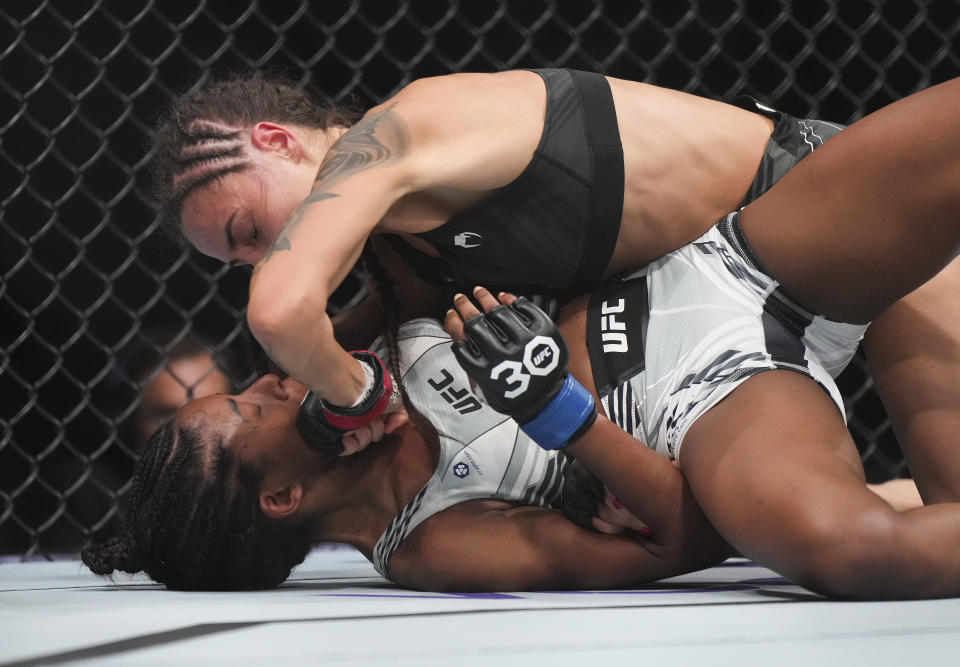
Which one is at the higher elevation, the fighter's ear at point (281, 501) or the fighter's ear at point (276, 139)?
the fighter's ear at point (276, 139)

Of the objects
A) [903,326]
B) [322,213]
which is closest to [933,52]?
[903,326]

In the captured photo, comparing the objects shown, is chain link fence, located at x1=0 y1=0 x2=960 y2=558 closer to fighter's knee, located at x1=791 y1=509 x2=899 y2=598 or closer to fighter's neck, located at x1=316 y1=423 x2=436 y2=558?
fighter's neck, located at x1=316 y1=423 x2=436 y2=558

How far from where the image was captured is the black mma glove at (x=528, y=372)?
3.21 ft

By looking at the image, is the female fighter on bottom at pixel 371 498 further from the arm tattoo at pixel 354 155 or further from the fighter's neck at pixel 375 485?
the arm tattoo at pixel 354 155

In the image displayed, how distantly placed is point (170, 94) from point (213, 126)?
1.10 m

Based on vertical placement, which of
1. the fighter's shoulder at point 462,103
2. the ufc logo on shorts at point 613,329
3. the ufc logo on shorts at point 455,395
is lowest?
the ufc logo on shorts at point 455,395

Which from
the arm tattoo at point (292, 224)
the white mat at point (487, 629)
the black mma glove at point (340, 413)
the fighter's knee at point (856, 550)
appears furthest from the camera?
the black mma glove at point (340, 413)

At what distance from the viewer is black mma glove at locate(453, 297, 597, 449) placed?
0.98 metres

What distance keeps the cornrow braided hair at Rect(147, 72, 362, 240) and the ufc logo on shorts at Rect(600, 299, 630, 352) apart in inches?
17.1

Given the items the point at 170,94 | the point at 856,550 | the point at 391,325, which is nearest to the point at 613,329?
the point at 391,325

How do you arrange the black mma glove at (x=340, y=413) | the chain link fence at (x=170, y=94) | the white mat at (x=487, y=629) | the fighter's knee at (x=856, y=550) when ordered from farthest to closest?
the chain link fence at (x=170, y=94) → the black mma glove at (x=340, y=413) → the fighter's knee at (x=856, y=550) → the white mat at (x=487, y=629)

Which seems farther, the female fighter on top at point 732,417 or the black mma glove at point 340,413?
the black mma glove at point 340,413

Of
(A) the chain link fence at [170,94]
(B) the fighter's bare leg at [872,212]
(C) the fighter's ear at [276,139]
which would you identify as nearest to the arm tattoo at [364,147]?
(C) the fighter's ear at [276,139]

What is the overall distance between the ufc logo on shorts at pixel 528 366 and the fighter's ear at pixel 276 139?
430mm
